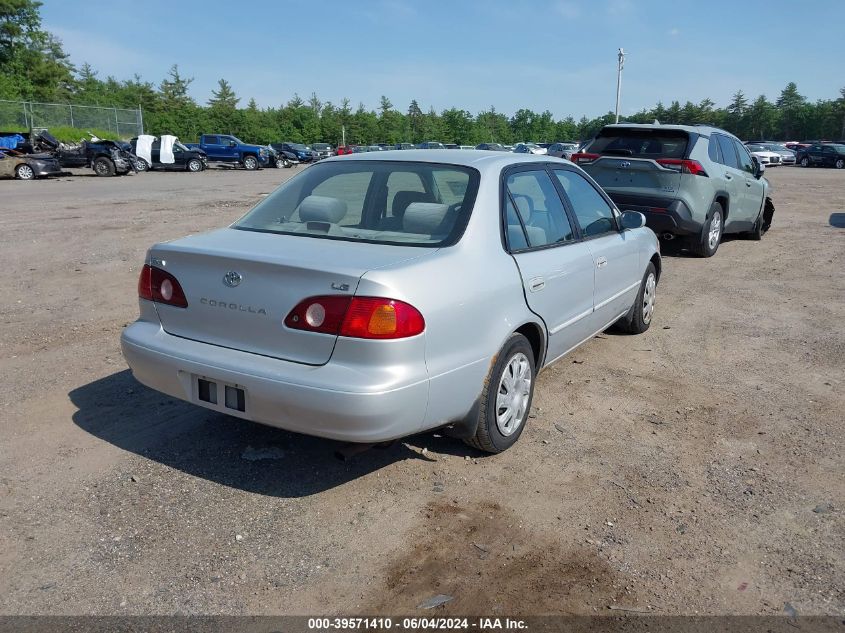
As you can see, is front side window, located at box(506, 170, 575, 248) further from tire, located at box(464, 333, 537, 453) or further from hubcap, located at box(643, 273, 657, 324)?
hubcap, located at box(643, 273, 657, 324)

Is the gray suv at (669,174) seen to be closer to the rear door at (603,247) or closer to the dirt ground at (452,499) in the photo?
the dirt ground at (452,499)

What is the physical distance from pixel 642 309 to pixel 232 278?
13.5ft

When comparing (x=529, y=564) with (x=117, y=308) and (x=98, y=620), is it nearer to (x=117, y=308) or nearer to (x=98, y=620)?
(x=98, y=620)

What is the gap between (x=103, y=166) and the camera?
2923 centimetres

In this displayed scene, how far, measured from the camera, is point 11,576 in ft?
9.28

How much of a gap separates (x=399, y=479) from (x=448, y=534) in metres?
0.58

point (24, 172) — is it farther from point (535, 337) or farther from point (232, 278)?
point (535, 337)

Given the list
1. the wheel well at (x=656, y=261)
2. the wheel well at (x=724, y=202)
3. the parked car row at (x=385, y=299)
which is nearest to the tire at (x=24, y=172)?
the wheel well at (x=724, y=202)

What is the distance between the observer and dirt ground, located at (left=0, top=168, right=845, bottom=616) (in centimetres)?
280

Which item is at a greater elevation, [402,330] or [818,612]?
[402,330]

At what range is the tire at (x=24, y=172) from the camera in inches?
999

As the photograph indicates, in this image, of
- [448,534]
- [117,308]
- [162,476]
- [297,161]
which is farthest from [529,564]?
[297,161]

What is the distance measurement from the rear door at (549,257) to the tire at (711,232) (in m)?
6.03

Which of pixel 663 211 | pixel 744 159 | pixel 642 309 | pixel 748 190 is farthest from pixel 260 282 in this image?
pixel 744 159
